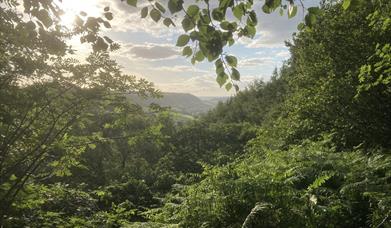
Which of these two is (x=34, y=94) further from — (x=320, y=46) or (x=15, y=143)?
(x=320, y=46)

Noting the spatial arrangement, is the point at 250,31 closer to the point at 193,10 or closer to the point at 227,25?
the point at 227,25

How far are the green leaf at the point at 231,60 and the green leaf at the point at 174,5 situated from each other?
1.54ft

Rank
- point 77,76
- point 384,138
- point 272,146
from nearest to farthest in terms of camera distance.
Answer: point 77,76
point 384,138
point 272,146

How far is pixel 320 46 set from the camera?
1856 cm

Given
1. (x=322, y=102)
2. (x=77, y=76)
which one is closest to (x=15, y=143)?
(x=77, y=76)

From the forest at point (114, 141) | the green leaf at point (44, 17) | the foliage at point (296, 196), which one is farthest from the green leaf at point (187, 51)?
the foliage at point (296, 196)

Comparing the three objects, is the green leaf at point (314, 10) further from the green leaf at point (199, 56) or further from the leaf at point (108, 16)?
the leaf at point (108, 16)

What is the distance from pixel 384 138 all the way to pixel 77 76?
12.6 m

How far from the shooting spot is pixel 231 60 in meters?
2.64

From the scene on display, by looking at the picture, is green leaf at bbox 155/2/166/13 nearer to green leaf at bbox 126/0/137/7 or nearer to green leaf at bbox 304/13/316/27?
green leaf at bbox 126/0/137/7

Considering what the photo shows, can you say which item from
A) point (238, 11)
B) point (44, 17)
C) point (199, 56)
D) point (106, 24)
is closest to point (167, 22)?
point (199, 56)

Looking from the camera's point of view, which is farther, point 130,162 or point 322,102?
point 130,162

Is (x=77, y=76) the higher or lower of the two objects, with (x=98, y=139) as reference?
higher

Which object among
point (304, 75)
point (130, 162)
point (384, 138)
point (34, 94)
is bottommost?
point (130, 162)
